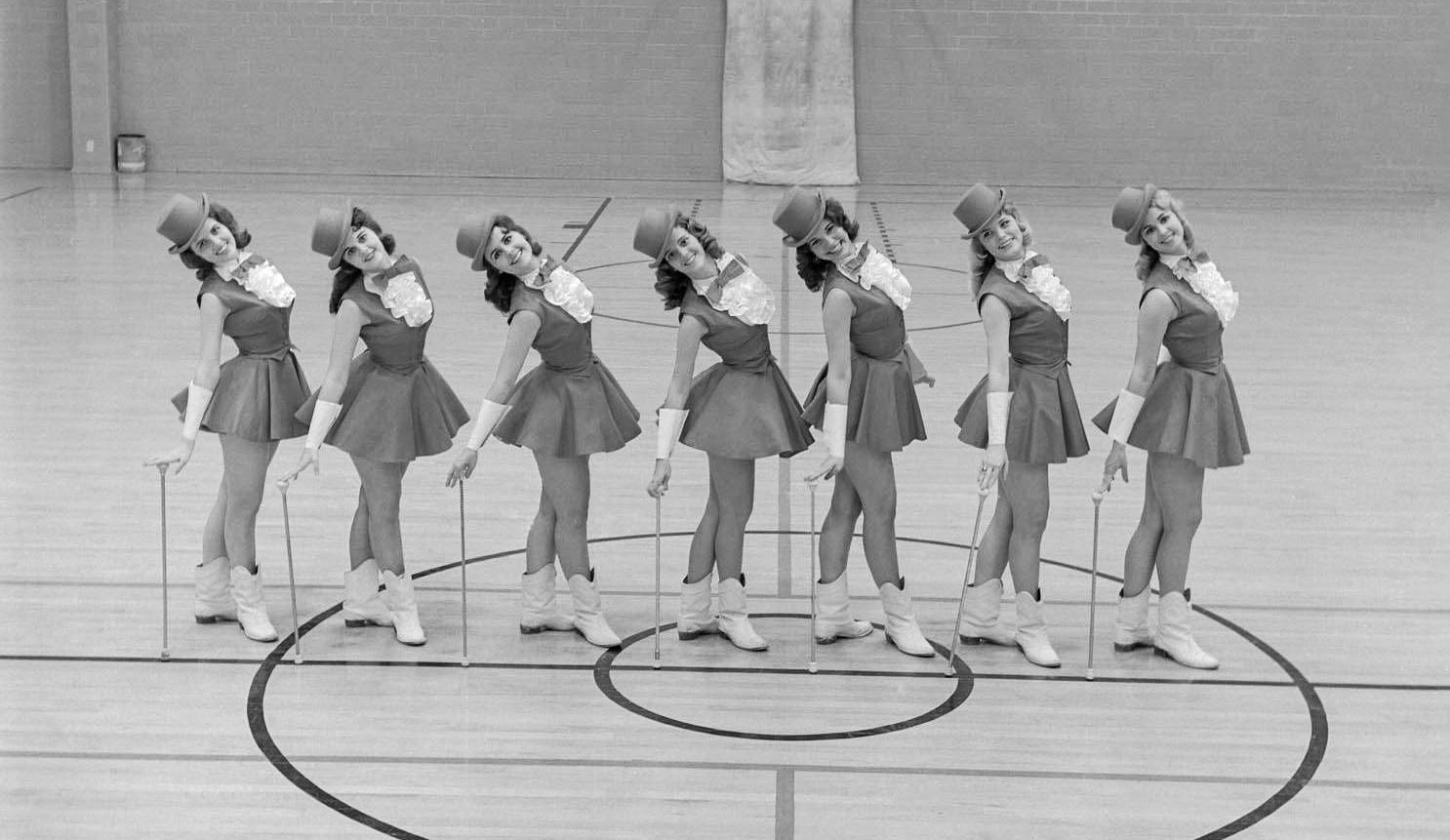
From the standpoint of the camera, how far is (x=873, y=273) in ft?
14.9

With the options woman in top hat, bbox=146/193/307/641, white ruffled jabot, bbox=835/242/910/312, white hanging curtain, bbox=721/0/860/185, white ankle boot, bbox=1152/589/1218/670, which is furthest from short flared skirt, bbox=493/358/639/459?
white hanging curtain, bbox=721/0/860/185

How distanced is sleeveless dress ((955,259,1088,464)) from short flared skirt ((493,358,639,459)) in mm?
956

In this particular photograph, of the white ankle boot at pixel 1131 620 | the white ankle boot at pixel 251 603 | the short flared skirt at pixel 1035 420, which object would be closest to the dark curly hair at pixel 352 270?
the white ankle boot at pixel 251 603

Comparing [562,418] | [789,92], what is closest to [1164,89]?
[789,92]

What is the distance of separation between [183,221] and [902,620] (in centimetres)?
223

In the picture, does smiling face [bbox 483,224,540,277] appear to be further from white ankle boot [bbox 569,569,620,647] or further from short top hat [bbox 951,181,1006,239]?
short top hat [bbox 951,181,1006,239]

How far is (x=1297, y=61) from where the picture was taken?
15.1m

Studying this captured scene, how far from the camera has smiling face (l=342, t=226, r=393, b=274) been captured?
4512 mm

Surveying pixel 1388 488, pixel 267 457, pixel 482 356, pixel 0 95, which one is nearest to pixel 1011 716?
pixel 267 457

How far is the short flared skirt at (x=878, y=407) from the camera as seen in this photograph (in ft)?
14.9

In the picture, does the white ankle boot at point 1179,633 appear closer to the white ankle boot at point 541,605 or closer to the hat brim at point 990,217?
the hat brim at point 990,217

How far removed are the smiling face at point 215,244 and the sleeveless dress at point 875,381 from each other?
1623 millimetres

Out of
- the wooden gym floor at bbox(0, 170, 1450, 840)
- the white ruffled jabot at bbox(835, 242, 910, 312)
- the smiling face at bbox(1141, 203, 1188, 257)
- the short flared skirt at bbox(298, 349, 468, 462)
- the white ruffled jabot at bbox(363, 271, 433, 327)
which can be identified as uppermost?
the smiling face at bbox(1141, 203, 1188, 257)

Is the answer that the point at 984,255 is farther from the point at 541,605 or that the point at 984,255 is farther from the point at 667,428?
the point at 541,605
